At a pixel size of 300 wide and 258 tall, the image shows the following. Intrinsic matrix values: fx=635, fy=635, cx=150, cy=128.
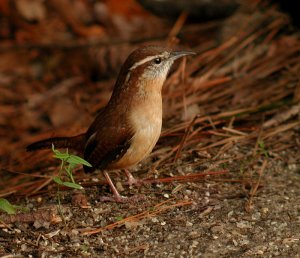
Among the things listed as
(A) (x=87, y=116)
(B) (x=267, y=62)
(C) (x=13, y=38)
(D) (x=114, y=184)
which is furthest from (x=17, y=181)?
(C) (x=13, y=38)

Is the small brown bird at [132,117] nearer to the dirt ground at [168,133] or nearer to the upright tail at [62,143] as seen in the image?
the upright tail at [62,143]

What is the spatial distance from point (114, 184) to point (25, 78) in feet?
12.1

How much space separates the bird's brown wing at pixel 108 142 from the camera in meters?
4.86

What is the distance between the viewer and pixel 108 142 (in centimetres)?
492

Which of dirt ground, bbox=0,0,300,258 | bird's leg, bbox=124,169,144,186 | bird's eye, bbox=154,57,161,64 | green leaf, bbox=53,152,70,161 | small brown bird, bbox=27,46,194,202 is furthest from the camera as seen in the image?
bird's leg, bbox=124,169,144,186

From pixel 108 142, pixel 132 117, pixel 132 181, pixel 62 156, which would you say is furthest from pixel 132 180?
pixel 62 156

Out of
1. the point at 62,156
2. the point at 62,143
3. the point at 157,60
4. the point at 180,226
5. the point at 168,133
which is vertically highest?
the point at 157,60

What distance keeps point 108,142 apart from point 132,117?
27 centimetres

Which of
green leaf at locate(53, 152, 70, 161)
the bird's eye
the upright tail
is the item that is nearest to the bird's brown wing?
the upright tail

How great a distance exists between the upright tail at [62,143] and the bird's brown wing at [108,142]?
239 millimetres

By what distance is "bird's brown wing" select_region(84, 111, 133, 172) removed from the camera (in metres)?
4.86

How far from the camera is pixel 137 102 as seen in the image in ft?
16.1

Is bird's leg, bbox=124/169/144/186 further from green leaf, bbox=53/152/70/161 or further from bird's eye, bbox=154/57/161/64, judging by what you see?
green leaf, bbox=53/152/70/161

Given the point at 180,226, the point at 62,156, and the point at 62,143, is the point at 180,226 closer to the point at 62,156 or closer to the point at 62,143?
the point at 62,156
